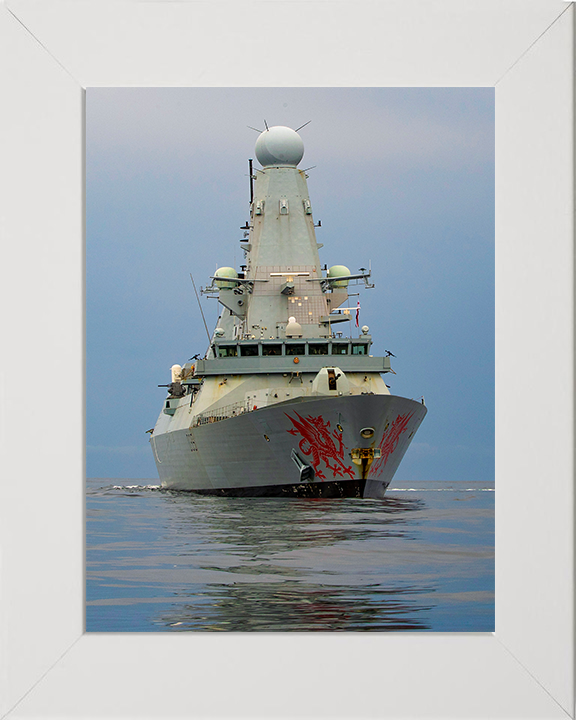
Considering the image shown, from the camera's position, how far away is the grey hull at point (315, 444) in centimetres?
1700

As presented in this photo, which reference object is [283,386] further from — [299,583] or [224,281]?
[299,583]

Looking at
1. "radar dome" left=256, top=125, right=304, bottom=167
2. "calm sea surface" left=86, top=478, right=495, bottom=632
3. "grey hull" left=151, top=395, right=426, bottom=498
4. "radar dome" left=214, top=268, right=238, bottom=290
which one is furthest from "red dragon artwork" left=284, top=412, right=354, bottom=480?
"radar dome" left=256, top=125, right=304, bottom=167

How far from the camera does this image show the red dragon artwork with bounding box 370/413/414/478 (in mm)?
17766

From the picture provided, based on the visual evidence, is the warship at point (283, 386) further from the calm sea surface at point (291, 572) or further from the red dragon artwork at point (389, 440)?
the calm sea surface at point (291, 572)

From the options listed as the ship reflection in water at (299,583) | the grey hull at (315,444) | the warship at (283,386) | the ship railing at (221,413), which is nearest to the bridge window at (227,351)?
the warship at (283,386)

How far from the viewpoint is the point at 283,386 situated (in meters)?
20.7

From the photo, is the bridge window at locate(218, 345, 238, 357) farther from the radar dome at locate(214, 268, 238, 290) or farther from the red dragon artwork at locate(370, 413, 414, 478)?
the red dragon artwork at locate(370, 413, 414, 478)

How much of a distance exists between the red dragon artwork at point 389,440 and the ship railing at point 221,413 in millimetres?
2990

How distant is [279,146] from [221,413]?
7.92m
